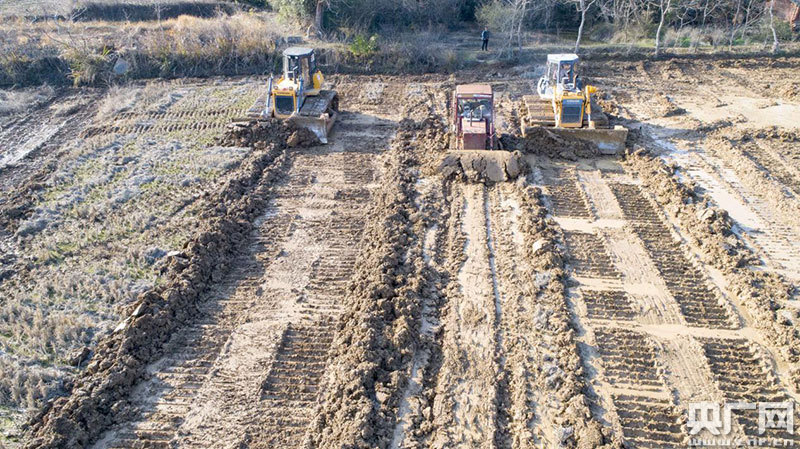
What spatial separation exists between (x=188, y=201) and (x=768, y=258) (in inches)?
427

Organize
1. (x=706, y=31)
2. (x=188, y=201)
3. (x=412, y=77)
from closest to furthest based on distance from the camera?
(x=188, y=201) → (x=412, y=77) → (x=706, y=31)

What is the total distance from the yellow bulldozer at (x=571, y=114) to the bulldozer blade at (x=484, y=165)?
1603 millimetres

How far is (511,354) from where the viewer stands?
7.93 meters

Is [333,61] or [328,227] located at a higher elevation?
[333,61]

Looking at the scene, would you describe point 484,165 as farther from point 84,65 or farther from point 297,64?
point 84,65

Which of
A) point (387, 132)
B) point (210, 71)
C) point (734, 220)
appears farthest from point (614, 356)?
point (210, 71)

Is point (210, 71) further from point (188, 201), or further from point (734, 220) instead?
point (734, 220)

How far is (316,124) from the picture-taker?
47.2ft

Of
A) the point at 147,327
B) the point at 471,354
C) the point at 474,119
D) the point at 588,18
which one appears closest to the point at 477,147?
the point at 474,119

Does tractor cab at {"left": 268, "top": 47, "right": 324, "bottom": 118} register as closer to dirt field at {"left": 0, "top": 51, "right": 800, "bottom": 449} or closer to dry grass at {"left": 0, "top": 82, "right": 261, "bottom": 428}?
dirt field at {"left": 0, "top": 51, "right": 800, "bottom": 449}

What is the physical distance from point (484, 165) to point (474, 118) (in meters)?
1.40

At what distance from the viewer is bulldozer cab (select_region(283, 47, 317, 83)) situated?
588 inches

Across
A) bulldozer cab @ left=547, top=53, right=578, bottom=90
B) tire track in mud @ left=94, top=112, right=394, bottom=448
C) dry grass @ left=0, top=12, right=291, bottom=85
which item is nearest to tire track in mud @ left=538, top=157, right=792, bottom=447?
tire track in mud @ left=94, top=112, right=394, bottom=448

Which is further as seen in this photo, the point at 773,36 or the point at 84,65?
Answer: the point at 773,36
